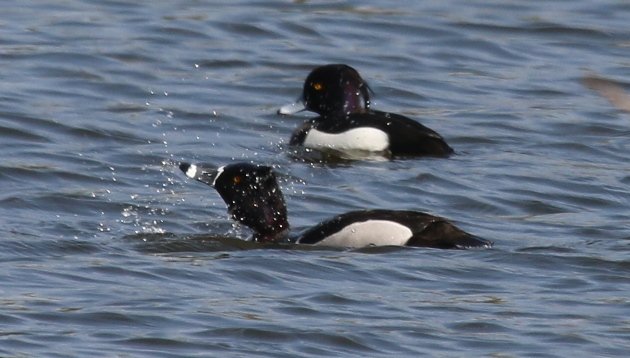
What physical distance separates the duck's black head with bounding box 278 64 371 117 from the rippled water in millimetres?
351

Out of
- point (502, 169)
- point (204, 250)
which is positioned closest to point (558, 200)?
point (502, 169)

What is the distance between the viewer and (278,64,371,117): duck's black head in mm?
15188

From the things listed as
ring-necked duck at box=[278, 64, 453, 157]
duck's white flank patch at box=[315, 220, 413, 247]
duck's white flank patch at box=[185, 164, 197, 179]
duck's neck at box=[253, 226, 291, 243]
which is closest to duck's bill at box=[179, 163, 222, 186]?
duck's white flank patch at box=[185, 164, 197, 179]

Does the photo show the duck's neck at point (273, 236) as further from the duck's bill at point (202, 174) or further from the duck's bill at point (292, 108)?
the duck's bill at point (292, 108)

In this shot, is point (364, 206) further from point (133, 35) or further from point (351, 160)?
point (133, 35)

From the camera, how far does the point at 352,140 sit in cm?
1448

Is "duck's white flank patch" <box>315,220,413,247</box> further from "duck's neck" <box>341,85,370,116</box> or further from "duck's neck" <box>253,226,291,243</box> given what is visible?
"duck's neck" <box>341,85,370,116</box>

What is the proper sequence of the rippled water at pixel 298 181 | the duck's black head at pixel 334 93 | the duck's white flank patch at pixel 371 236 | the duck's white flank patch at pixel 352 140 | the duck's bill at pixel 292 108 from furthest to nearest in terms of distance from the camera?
the duck's bill at pixel 292 108 → the duck's black head at pixel 334 93 → the duck's white flank patch at pixel 352 140 → the duck's white flank patch at pixel 371 236 → the rippled water at pixel 298 181

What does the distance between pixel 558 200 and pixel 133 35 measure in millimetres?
7020

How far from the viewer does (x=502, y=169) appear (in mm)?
13625

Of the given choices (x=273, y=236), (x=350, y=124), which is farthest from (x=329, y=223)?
(x=350, y=124)

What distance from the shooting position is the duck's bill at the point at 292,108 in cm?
1530

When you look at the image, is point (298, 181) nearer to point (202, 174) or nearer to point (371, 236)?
point (202, 174)

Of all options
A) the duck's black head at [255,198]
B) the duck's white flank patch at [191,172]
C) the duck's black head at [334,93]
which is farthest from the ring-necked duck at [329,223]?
the duck's black head at [334,93]
